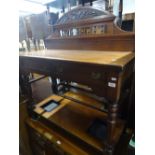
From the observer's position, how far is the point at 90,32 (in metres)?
0.99

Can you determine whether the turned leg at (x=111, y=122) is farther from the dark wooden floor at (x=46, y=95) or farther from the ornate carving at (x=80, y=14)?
the ornate carving at (x=80, y=14)

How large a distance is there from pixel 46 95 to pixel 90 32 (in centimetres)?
135

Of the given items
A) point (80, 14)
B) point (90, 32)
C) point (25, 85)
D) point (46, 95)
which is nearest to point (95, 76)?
point (90, 32)

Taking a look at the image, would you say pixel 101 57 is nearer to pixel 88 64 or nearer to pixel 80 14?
pixel 88 64

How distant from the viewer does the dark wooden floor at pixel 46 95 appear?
3.26ft

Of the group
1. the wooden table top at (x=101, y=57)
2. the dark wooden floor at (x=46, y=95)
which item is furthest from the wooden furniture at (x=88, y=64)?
the dark wooden floor at (x=46, y=95)

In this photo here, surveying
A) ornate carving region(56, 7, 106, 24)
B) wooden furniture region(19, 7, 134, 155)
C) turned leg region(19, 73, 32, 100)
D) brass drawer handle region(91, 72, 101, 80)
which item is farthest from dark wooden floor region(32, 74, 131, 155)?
ornate carving region(56, 7, 106, 24)

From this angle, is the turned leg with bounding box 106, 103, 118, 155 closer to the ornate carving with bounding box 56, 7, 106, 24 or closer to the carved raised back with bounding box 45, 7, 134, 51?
the carved raised back with bounding box 45, 7, 134, 51

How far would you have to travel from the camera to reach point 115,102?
25.7 inches
